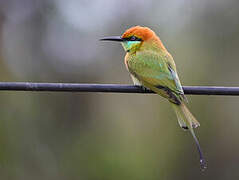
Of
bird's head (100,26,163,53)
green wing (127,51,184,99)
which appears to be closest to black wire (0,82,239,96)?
green wing (127,51,184,99)

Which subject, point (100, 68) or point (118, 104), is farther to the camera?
point (100, 68)

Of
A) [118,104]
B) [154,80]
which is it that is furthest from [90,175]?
[154,80]

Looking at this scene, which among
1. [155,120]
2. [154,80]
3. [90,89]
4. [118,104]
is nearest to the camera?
[90,89]

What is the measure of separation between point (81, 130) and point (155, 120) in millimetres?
1432

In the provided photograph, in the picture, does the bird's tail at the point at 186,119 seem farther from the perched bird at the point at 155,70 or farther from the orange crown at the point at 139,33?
the orange crown at the point at 139,33

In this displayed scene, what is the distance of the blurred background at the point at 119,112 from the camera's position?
20.6 ft

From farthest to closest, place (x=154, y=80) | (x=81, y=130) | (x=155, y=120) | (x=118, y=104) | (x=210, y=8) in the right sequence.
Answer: (x=210, y=8), (x=81, y=130), (x=118, y=104), (x=155, y=120), (x=154, y=80)

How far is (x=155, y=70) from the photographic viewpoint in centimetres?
372

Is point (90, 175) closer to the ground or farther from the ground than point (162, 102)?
closer to the ground

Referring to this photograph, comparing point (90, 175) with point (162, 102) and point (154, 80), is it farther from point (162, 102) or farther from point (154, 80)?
point (154, 80)

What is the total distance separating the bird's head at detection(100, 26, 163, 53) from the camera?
4137 mm

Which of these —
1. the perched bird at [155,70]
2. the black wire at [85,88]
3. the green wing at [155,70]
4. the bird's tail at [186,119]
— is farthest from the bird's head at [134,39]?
the black wire at [85,88]

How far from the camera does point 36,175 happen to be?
6.68 meters

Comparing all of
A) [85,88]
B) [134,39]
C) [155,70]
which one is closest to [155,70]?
[155,70]
